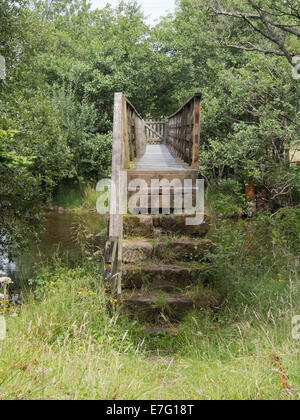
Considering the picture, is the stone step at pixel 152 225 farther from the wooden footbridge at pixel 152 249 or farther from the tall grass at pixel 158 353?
the tall grass at pixel 158 353

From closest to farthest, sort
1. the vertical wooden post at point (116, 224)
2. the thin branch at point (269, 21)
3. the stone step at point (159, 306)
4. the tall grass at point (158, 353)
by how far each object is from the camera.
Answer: the tall grass at point (158, 353)
the stone step at point (159, 306)
the vertical wooden post at point (116, 224)
the thin branch at point (269, 21)

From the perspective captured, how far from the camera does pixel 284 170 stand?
945 cm

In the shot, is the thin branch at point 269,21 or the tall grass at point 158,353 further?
the thin branch at point 269,21

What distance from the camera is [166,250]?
4.59m

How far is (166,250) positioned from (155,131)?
14.9 metres

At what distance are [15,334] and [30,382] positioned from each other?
3.35ft

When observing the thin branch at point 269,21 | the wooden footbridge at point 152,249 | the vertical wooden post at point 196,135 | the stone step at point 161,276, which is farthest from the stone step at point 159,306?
the thin branch at point 269,21

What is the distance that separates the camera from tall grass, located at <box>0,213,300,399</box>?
8.44 ft

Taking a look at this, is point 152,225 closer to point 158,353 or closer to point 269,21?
point 158,353

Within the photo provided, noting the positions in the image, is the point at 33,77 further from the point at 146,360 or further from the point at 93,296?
the point at 146,360

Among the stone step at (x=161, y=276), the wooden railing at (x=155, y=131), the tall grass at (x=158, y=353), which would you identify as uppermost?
the wooden railing at (x=155, y=131)

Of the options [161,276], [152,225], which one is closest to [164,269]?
[161,276]

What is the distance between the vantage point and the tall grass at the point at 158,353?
2.57 m

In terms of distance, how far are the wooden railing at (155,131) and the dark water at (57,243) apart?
21.8 feet
